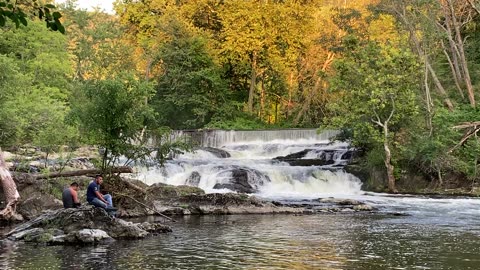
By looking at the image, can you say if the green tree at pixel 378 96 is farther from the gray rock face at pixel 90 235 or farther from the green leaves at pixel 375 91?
the gray rock face at pixel 90 235

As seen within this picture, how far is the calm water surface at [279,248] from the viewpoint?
35.3 ft

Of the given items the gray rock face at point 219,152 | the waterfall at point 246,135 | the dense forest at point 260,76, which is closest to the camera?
the dense forest at point 260,76

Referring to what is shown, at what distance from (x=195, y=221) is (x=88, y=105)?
5.06 metres

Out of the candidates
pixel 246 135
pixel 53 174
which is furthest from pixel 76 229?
pixel 246 135

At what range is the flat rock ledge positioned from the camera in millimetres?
13141

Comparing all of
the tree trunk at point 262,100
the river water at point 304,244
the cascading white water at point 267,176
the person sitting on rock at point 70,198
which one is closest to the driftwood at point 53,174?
the river water at point 304,244

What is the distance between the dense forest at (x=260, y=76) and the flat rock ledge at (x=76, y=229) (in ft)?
14.5

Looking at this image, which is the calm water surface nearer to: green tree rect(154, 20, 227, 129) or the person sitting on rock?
the person sitting on rock

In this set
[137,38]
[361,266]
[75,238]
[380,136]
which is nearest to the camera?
[361,266]

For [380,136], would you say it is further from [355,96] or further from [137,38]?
[137,38]

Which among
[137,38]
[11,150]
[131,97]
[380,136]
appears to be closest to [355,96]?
[380,136]

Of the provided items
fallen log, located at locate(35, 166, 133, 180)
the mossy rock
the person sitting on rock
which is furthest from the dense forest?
the person sitting on rock

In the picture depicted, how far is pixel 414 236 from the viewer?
14.8 metres

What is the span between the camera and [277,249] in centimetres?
1252
